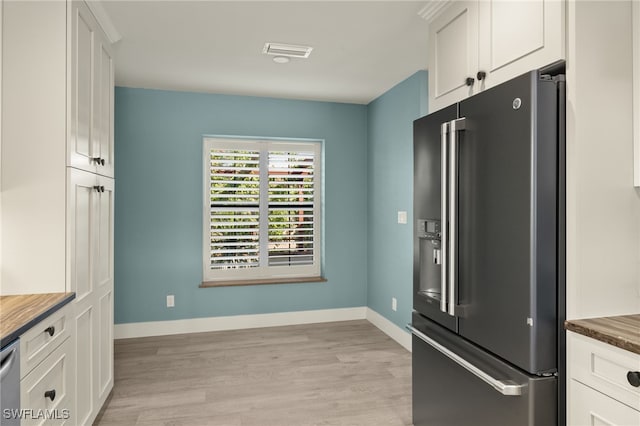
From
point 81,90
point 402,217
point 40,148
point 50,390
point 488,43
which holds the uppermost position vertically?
point 488,43

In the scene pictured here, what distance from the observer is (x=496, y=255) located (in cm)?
166

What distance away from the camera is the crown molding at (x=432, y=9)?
222 cm

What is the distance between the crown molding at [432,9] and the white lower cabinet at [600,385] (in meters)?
1.75

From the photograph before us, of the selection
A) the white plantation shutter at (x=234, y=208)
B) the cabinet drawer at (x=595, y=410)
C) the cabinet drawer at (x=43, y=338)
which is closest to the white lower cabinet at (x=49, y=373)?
the cabinet drawer at (x=43, y=338)

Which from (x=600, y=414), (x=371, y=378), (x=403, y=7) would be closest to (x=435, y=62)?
(x=403, y=7)

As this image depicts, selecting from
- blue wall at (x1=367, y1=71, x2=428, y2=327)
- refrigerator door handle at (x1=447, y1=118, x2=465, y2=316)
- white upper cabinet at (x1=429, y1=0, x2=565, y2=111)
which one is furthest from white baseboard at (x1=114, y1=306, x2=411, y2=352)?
white upper cabinet at (x1=429, y1=0, x2=565, y2=111)

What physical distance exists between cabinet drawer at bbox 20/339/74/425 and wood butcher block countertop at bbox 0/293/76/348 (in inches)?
7.9

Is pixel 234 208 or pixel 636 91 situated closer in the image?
pixel 636 91

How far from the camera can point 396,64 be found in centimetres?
335

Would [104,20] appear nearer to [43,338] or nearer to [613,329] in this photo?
Result: [43,338]

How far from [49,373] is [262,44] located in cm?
237

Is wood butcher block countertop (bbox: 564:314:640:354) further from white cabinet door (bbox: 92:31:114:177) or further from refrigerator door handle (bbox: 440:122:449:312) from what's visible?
white cabinet door (bbox: 92:31:114:177)

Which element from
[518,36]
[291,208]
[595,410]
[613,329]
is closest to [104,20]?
[518,36]

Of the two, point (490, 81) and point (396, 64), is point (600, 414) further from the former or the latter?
point (396, 64)
